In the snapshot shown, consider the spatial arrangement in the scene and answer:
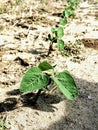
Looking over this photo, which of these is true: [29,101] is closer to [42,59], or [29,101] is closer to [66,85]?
[66,85]

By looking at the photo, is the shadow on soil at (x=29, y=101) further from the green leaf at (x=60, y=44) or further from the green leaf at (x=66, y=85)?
the green leaf at (x=60, y=44)

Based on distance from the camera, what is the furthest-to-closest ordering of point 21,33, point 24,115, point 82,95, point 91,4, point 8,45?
point 91,4, point 21,33, point 8,45, point 82,95, point 24,115

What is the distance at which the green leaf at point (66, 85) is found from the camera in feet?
10.3

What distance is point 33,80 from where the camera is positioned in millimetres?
3139

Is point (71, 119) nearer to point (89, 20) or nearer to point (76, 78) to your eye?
point (76, 78)

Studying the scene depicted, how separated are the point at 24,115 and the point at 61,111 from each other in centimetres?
38

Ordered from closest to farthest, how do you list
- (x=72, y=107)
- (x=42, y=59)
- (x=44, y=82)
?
(x=44, y=82), (x=72, y=107), (x=42, y=59)

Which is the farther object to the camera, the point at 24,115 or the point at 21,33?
the point at 21,33

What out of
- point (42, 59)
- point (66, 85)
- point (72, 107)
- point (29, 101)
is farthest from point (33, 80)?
point (42, 59)

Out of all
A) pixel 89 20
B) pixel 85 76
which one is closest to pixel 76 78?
pixel 85 76

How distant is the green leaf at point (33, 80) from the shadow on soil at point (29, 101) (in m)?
0.42

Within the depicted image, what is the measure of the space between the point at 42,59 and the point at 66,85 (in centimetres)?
144

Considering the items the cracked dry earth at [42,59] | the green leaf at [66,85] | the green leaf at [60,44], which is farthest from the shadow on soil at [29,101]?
the green leaf at [60,44]

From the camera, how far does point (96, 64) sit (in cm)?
452
